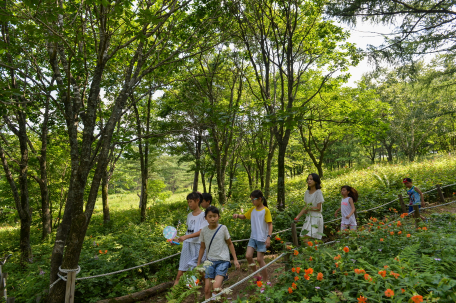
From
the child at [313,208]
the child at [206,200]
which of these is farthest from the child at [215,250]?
the child at [313,208]

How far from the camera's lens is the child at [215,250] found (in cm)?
358

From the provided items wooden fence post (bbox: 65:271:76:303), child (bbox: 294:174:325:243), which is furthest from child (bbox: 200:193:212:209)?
wooden fence post (bbox: 65:271:76:303)

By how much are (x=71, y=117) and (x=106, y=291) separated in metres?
3.37

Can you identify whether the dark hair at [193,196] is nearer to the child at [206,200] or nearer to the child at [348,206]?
the child at [206,200]

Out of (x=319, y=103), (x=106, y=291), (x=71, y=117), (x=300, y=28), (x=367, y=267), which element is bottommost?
(x=106, y=291)

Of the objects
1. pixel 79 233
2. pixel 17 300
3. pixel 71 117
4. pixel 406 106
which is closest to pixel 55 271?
pixel 79 233

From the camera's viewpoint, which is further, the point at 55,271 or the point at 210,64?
the point at 210,64

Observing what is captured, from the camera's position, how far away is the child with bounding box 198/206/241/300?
3.58 meters

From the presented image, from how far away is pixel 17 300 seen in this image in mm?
4254

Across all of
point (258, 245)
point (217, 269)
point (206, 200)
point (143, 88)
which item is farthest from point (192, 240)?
point (143, 88)

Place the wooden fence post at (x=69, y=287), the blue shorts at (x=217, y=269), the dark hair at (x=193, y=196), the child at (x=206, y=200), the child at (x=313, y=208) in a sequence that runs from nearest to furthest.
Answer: the blue shorts at (x=217, y=269), the wooden fence post at (x=69, y=287), the dark hair at (x=193, y=196), the child at (x=206, y=200), the child at (x=313, y=208)

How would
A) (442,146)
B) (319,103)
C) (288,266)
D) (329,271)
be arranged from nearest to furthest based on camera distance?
1. (329,271)
2. (288,266)
3. (319,103)
4. (442,146)

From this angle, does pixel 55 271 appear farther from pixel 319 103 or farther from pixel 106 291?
pixel 319 103

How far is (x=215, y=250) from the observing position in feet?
11.9
